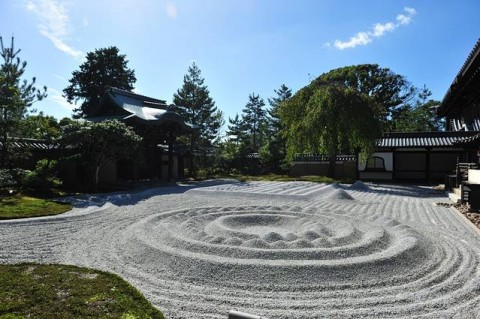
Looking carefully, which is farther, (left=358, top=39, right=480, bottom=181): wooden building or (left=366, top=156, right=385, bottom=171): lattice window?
(left=366, top=156, right=385, bottom=171): lattice window

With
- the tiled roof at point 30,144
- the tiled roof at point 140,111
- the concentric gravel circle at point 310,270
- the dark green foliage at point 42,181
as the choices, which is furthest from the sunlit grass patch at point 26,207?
the tiled roof at point 140,111

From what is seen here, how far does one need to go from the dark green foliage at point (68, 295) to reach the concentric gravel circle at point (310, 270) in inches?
16.9

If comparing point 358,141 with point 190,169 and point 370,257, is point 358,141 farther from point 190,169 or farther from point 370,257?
point 370,257

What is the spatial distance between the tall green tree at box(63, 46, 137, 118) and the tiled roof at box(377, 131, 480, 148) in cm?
2962

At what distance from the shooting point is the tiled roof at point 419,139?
19.3m

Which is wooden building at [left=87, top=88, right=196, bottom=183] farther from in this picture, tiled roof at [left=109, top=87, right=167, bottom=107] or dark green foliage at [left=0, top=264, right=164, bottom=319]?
dark green foliage at [left=0, top=264, right=164, bottom=319]

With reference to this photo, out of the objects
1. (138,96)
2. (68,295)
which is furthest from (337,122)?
(68,295)

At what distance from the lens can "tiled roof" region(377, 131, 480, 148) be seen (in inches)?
759

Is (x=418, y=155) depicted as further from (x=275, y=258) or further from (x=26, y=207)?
(x=26, y=207)

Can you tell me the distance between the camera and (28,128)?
15164mm

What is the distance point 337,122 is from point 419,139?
671cm

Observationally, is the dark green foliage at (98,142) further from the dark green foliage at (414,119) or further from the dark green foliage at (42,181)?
the dark green foliage at (414,119)

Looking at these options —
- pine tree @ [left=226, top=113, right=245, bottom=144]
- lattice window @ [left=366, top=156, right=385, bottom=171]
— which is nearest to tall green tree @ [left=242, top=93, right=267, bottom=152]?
pine tree @ [left=226, top=113, right=245, bottom=144]

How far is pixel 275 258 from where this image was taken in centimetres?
503
